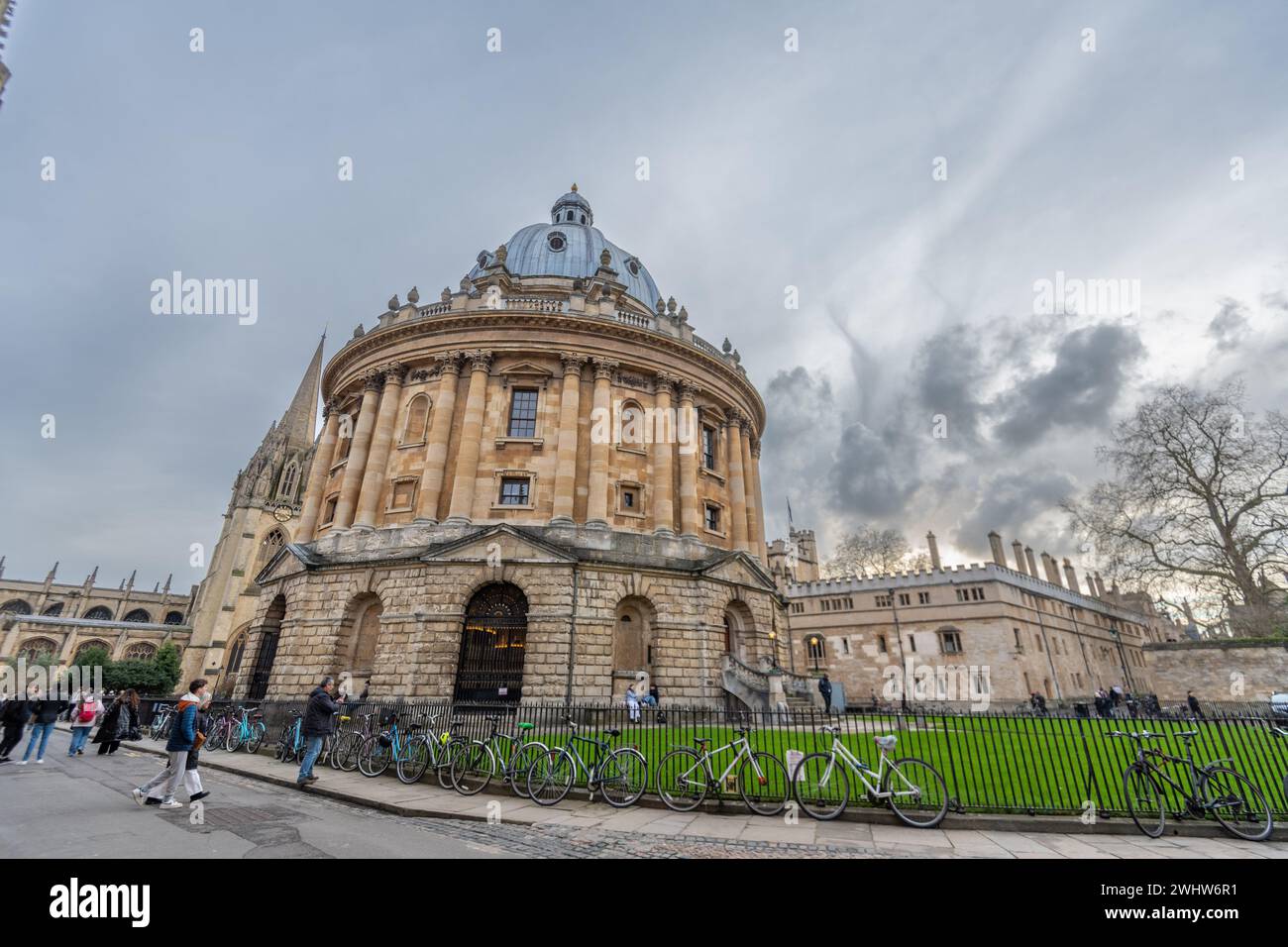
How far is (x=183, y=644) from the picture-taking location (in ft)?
216

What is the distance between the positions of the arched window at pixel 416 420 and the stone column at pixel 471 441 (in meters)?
2.27

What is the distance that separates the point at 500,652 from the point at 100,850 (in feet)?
49.1

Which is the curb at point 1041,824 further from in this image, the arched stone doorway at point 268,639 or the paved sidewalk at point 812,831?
the arched stone doorway at point 268,639

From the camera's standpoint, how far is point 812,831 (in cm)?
752

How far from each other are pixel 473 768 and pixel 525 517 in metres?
13.3

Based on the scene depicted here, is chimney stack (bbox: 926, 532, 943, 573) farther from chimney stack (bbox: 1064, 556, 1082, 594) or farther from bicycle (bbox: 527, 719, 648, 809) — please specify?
bicycle (bbox: 527, 719, 648, 809)

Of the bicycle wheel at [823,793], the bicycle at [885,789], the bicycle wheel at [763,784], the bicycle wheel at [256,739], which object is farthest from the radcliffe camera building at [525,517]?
the bicycle at [885,789]

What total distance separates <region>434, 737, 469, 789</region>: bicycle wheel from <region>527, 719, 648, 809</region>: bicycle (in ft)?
6.54

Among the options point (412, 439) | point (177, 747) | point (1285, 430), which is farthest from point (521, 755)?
point (1285, 430)

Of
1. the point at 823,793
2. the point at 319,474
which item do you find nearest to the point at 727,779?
the point at 823,793

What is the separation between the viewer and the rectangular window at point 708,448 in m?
28.6

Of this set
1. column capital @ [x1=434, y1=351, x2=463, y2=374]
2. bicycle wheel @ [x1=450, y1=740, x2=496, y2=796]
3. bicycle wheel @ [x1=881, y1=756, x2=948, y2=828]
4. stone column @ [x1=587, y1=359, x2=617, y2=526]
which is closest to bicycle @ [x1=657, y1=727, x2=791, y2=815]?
bicycle wheel @ [x1=881, y1=756, x2=948, y2=828]
